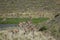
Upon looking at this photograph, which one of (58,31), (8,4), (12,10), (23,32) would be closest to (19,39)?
(23,32)

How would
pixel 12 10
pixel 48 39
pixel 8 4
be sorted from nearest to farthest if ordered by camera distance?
pixel 48 39 < pixel 12 10 < pixel 8 4

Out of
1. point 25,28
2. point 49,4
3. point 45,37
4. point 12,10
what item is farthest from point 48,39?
point 49,4

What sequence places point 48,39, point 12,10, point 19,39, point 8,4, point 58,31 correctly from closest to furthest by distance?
point 19,39 < point 48,39 < point 58,31 < point 12,10 < point 8,4

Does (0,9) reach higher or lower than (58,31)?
lower

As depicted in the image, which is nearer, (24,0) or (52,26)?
(52,26)

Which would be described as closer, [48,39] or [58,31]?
[48,39]

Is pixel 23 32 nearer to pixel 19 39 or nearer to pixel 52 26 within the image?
pixel 19 39

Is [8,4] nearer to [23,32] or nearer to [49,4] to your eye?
[49,4]

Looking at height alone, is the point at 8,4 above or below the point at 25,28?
below

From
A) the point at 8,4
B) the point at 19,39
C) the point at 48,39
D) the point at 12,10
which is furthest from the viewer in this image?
the point at 8,4

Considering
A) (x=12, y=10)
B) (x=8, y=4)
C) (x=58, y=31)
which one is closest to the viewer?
(x=58, y=31)
